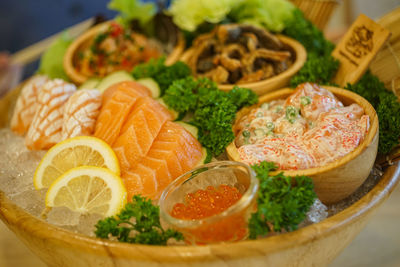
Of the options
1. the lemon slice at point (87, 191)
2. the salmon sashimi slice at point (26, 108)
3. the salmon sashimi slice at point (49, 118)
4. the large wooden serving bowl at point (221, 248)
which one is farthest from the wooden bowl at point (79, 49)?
the large wooden serving bowl at point (221, 248)

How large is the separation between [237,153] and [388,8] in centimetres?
417

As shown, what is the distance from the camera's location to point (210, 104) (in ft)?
7.39

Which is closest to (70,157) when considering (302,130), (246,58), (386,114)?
(302,130)

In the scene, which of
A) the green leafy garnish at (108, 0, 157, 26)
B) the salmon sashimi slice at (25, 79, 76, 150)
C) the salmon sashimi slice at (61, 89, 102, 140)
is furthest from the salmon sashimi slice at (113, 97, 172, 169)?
the green leafy garnish at (108, 0, 157, 26)

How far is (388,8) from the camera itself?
16.1ft

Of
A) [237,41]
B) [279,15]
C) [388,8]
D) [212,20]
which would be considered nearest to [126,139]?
[237,41]

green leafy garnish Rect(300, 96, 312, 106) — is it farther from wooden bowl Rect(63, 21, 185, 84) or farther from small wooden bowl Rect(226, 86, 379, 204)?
wooden bowl Rect(63, 21, 185, 84)

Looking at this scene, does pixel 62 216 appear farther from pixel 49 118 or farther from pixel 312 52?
pixel 312 52

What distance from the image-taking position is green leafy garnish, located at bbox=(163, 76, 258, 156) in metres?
2.09

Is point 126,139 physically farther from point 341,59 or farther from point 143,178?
point 341,59

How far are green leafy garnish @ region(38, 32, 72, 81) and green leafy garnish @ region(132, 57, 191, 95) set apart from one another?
0.97m

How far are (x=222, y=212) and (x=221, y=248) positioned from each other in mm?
151

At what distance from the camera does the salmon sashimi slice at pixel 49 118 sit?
2.38 m

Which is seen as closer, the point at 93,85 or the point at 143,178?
the point at 143,178
